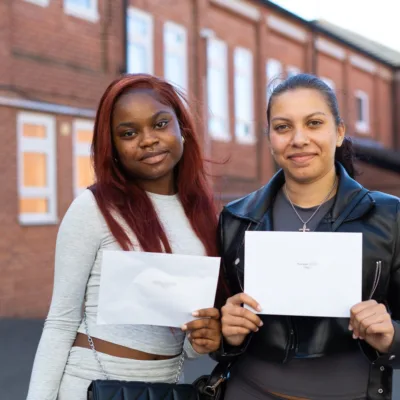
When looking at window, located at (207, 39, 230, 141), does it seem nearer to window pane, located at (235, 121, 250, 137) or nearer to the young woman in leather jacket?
window pane, located at (235, 121, 250, 137)

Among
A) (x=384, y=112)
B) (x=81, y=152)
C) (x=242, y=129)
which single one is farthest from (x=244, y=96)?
(x=384, y=112)

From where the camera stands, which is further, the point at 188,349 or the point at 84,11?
the point at 84,11

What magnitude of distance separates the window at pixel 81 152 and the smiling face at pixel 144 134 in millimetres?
9536

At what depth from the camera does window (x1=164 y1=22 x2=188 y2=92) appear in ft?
50.1

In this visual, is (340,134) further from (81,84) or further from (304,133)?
(81,84)

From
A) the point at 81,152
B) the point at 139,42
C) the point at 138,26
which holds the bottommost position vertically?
the point at 81,152

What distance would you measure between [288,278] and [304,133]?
17.8 inches

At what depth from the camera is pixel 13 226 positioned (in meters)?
10.8

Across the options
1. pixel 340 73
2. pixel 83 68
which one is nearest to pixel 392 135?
pixel 340 73

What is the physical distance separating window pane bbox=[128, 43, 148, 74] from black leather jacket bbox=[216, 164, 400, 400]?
11965 mm

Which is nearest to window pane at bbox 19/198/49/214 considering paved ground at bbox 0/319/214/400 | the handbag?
paved ground at bbox 0/319/214/400

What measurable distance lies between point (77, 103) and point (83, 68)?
0.68 m

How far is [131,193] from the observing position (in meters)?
2.54

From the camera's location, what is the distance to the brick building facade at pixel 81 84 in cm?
1080
